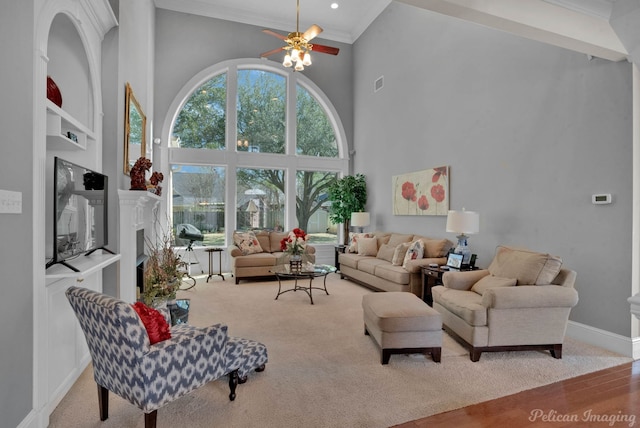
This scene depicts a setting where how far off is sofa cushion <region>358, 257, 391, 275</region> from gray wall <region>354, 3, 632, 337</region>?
3.02 feet

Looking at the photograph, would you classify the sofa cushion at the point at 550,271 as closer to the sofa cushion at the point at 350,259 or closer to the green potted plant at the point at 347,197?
the sofa cushion at the point at 350,259

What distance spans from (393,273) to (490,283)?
1.77 metres

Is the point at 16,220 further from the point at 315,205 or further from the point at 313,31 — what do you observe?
the point at 315,205

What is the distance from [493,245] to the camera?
15.1 ft

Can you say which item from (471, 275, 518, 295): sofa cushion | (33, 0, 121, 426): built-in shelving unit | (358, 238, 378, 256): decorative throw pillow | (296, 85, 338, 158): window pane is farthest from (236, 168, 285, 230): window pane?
(471, 275, 518, 295): sofa cushion

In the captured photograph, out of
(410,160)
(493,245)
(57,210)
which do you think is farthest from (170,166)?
(493,245)

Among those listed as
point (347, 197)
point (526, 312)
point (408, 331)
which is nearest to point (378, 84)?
point (347, 197)

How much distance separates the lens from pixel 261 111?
8016 mm

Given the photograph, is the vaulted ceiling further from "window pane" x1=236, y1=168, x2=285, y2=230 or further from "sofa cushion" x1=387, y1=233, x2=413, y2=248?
"window pane" x1=236, y1=168, x2=285, y2=230

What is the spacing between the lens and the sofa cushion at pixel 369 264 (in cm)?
571

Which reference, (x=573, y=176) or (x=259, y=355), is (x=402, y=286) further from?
(x=259, y=355)

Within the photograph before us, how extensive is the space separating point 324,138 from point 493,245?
5.08 metres

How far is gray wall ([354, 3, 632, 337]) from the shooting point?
331 cm

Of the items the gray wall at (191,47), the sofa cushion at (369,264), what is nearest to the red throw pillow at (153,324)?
the sofa cushion at (369,264)
